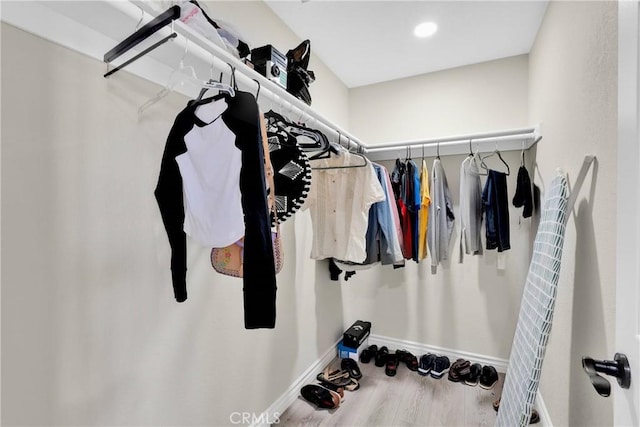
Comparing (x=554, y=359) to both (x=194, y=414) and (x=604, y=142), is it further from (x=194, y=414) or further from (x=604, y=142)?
(x=194, y=414)

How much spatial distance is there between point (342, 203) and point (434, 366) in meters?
1.64

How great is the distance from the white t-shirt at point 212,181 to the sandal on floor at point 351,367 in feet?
6.30

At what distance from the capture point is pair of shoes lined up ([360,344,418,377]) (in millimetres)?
2434

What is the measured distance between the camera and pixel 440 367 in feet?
7.79

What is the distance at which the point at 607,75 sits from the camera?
0.97m

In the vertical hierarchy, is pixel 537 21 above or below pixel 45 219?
above

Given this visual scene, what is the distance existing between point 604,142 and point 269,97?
1211mm

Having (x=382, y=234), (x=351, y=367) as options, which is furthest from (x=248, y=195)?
(x=351, y=367)

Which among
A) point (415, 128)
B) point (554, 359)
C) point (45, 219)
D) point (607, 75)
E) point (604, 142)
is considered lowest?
point (554, 359)

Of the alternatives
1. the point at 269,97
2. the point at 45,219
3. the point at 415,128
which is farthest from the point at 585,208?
the point at 45,219

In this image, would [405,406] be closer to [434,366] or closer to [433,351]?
[434,366]

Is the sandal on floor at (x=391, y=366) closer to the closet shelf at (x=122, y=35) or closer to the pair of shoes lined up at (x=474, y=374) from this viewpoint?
the pair of shoes lined up at (x=474, y=374)

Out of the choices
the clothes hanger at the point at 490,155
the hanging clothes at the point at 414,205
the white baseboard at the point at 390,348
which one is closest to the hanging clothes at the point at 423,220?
the hanging clothes at the point at 414,205

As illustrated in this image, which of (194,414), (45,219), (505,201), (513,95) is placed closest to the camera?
(45,219)
